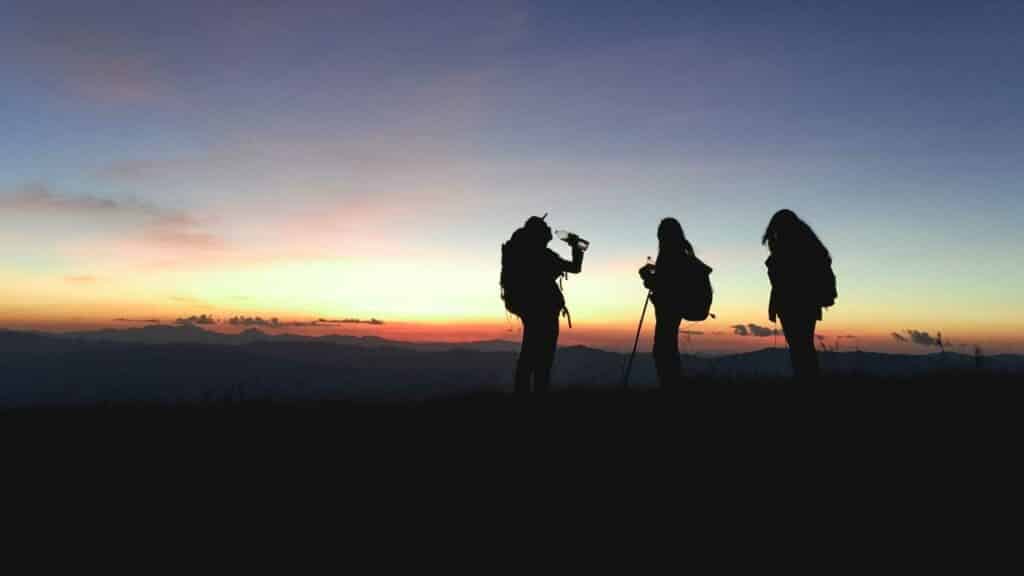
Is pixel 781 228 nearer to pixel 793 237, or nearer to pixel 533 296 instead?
pixel 793 237

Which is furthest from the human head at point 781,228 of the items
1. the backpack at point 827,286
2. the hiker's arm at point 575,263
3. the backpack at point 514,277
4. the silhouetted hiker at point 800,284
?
the backpack at point 514,277

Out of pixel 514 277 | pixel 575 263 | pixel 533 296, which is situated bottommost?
pixel 533 296

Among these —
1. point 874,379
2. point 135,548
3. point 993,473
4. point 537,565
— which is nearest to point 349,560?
point 537,565

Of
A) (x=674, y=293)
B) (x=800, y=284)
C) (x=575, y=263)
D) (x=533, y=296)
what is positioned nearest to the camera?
(x=800, y=284)

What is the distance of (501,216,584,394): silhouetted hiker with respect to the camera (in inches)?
368

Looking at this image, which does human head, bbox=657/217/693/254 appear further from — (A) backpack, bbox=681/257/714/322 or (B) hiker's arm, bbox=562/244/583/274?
(B) hiker's arm, bbox=562/244/583/274

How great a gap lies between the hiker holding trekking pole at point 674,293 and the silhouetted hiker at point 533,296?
1.51 metres

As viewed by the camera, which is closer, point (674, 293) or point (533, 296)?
point (533, 296)

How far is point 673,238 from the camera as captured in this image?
384 inches

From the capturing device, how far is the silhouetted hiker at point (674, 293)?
9.62 metres

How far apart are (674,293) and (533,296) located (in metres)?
2.10

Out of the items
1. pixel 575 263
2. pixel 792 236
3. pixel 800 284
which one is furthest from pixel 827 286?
pixel 575 263

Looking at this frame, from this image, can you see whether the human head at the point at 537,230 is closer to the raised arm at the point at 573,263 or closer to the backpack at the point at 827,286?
the raised arm at the point at 573,263

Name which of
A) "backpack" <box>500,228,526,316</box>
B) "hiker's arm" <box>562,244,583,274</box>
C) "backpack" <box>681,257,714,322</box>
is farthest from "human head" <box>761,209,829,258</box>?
"backpack" <box>500,228,526,316</box>
